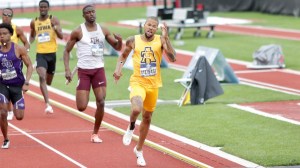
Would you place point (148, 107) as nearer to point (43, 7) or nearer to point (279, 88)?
point (43, 7)

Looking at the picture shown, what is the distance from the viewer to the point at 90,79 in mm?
15883

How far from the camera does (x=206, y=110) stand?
19.4m

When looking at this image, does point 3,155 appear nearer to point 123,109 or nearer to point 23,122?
point 23,122

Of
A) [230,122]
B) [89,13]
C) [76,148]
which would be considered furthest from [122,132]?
[89,13]

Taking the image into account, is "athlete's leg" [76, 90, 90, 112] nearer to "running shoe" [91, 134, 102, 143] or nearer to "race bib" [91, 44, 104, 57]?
"running shoe" [91, 134, 102, 143]

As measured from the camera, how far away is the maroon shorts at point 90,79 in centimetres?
1577

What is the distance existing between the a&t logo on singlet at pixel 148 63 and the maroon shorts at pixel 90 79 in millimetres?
2118

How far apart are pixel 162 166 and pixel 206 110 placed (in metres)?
5.87

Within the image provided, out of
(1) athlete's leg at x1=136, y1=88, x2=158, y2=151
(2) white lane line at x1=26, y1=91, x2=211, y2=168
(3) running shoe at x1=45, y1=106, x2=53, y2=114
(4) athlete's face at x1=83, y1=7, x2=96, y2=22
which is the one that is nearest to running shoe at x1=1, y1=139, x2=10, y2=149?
(2) white lane line at x1=26, y1=91, x2=211, y2=168

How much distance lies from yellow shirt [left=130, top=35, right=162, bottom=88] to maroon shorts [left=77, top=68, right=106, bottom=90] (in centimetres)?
202

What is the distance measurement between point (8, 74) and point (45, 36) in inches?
182

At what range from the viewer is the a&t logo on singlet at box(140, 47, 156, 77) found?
45.3 feet

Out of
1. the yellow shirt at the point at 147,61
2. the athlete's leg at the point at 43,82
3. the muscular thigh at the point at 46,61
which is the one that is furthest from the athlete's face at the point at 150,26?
the muscular thigh at the point at 46,61

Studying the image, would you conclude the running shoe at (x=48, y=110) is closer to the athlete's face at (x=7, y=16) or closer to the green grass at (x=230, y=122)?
the green grass at (x=230, y=122)
